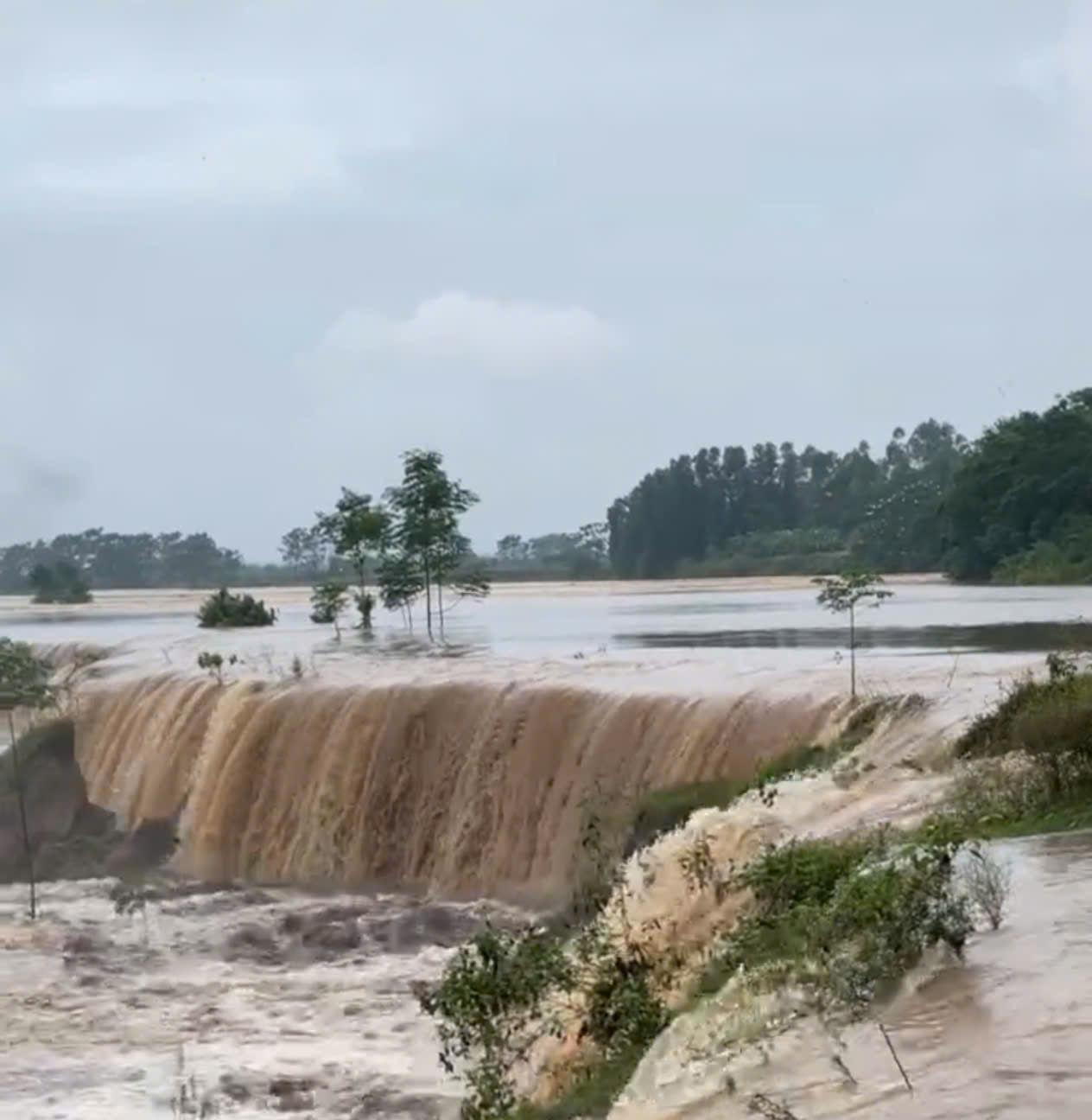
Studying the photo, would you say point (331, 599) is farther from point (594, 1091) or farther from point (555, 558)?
point (555, 558)

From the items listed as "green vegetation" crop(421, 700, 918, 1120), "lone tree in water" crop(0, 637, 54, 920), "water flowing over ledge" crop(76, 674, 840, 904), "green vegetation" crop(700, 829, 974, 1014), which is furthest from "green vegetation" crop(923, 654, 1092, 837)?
"lone tree in water" crop(0, 637, 54, 920)

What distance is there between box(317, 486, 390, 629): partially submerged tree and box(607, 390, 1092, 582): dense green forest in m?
18.5

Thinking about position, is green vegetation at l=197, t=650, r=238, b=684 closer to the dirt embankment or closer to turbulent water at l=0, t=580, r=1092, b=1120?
turbulent water at l=0, t=580, r=1092, b=1120

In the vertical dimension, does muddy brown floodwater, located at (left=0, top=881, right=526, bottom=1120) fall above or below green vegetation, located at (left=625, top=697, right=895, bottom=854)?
below

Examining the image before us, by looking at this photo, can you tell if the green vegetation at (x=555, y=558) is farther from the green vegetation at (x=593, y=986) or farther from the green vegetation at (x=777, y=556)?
the green vegetation at (x=593, y=986)

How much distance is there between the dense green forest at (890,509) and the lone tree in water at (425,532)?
60.0 feet

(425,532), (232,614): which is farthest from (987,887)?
(232,614)

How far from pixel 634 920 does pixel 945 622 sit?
2123cm

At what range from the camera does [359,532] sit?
125ft

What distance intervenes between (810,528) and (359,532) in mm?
46874

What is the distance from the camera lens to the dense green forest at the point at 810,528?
51.4 metres

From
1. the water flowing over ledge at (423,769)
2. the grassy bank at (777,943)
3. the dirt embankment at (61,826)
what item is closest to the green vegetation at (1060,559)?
the dirt embankment at (61,826)

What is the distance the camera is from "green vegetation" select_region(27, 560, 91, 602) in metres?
83.0

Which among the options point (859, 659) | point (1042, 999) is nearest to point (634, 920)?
point (1042, 999)
